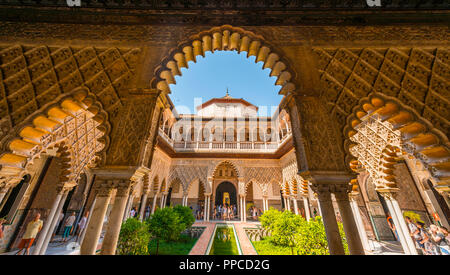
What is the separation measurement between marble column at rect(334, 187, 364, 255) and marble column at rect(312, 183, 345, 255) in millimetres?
106

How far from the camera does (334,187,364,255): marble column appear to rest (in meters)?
1.81

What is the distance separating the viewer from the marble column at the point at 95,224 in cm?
181

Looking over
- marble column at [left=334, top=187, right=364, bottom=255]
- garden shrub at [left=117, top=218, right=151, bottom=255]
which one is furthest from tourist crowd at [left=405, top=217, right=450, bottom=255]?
garden shrub at [left=117, top=218, right=151, bottom=255]

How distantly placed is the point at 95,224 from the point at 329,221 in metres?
2.76

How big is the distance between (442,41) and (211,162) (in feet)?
33.0

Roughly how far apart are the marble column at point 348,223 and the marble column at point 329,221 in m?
0.11

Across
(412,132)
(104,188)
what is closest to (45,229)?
(104,188)

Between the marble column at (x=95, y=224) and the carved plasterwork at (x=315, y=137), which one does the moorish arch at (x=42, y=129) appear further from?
the carved plasterwork at (x=315, y=137)

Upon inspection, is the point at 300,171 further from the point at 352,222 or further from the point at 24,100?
the point at 24,100

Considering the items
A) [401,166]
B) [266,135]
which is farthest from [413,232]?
[266,135]

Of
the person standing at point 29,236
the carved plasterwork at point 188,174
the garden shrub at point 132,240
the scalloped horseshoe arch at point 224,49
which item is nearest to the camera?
the scalloped horseshoe arch at point 224,49

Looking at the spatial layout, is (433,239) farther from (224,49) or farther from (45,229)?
(45,229)

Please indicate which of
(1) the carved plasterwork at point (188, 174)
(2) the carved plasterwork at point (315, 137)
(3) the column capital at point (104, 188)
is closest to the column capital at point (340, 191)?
(2) the carved plasterwork at point (315, 137)

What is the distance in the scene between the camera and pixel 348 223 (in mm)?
1896
